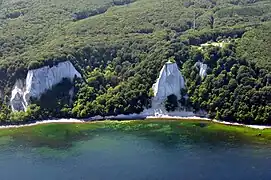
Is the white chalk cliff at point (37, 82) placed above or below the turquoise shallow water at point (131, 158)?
above

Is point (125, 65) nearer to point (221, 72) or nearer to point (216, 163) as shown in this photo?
point (221, 72)

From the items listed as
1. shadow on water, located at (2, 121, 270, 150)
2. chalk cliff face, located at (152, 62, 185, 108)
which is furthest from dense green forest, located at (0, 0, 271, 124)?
shadow on water, located at (2, 121, 270, 150)

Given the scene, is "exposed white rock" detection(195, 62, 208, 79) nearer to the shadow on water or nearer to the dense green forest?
the dense green forest

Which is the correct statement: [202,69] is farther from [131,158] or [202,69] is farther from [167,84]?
[131,158]

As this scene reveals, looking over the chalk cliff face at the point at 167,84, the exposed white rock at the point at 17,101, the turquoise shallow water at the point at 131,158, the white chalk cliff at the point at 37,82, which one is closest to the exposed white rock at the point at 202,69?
the chalk cliff face at the point at 167,84

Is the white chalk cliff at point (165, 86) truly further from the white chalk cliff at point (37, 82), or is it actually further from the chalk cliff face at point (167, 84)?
the white chalk cliff at point (37, 82)

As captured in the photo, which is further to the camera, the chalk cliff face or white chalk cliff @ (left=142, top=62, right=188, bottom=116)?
the chalk cliff face
